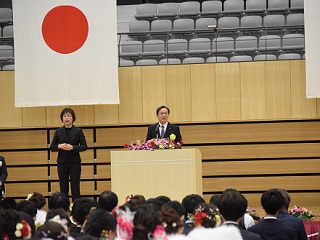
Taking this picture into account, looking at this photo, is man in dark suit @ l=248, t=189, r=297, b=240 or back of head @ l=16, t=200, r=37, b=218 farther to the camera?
back of head @ l=16, t=200, r=37, b=218

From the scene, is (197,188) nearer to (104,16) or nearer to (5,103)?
(104,16)

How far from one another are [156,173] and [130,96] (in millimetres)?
3818

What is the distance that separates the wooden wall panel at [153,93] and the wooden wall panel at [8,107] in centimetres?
238

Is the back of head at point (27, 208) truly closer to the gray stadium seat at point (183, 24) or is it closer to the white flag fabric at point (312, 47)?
the white flag fabric at point (312, 47)

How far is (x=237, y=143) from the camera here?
13141 millimetres

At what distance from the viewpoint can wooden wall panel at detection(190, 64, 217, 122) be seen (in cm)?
1282

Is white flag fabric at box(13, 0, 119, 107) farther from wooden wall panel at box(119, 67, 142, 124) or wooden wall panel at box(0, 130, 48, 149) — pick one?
wooden wall panel at box(0, 130, 48, 149)

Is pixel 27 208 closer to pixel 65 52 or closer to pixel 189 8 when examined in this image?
pixel 65 52

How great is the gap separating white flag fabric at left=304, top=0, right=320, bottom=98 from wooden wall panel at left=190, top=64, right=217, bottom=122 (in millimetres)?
1792

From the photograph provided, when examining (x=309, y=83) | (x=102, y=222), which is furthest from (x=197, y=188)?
(x=102, y=222)

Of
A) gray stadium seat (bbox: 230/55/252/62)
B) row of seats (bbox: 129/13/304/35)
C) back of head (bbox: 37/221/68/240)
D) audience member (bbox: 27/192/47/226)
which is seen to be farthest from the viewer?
row of seats (bbox: 129/13/304/35)

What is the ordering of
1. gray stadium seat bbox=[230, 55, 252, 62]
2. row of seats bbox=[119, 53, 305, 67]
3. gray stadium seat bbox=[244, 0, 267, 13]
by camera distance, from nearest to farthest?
1. row of seats bbox=[119, 53, 305, 67]
2. gray stadium seat bbox=[230, 55, 252, 62]
3. gray stadium seat bbox=[244, 0, 267, 13]

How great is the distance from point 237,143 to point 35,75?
3900 mm

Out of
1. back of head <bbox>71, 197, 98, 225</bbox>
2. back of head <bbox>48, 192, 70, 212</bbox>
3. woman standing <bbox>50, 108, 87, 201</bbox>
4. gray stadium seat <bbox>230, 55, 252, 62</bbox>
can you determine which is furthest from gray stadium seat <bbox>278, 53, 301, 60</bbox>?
back of head <bbox>71, 197, 98, 225</bbox>
